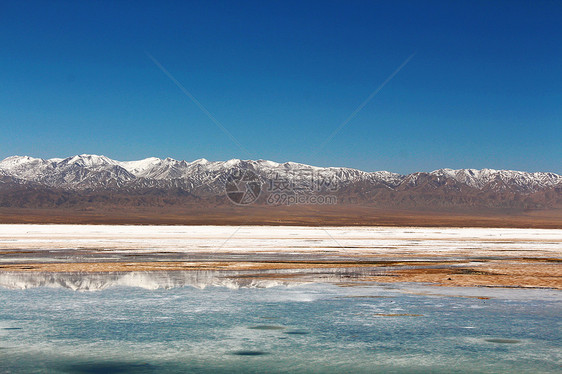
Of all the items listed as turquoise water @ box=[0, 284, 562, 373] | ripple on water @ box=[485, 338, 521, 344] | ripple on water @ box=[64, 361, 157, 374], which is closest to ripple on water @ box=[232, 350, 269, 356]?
turquoise water @ box=[0, 284, 562, 373]

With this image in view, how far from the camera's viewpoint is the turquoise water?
350 inches

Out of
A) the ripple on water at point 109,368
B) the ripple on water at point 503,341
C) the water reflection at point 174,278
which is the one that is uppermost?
the water reflection at point 174,278

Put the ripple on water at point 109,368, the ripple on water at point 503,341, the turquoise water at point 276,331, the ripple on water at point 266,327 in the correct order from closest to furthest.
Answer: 1. the ripple on water at point 109,368
2. the turquoise water at point 276,331
3. the ripple on water at point 503,341
4. the ripple on water at point 266,327

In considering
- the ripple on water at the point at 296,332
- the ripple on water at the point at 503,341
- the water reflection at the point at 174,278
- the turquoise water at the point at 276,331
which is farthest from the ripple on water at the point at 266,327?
the water reflection at the point at 174,278

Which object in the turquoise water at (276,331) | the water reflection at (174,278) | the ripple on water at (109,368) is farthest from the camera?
the water reflection at (174,278)

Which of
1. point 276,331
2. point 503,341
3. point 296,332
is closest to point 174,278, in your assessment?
point 276,331

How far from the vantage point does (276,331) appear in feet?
36.7

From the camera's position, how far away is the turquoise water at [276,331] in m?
8.88

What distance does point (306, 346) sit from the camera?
32.8 ft

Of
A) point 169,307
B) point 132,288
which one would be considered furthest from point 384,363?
point 132,288

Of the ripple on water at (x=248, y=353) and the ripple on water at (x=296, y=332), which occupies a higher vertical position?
the ripple on water at (x=296, y=332)

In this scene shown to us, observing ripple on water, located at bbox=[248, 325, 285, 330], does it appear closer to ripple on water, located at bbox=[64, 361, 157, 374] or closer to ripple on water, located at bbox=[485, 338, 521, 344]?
ripple on water, located at bbox=[64, 361, 157, 374]

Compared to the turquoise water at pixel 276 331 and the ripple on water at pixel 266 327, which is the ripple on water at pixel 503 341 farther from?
the ripple on water at pixel 266 327

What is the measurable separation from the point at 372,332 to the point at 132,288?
8.33 m
